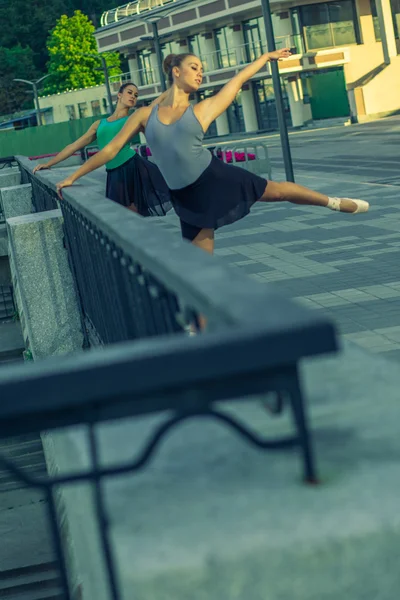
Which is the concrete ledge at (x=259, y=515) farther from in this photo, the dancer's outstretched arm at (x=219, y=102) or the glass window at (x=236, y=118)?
the glass window at (x=236, y=118)

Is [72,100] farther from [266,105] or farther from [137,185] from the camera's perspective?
[137,185]

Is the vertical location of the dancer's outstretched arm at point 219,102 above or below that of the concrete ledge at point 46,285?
above

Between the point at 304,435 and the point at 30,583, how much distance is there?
6147 millimetres

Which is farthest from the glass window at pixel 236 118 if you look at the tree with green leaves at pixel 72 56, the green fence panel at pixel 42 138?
the tree with green leaves at pixel 72 56

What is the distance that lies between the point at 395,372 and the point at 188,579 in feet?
2.25

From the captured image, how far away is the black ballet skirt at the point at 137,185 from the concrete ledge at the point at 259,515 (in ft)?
22.9

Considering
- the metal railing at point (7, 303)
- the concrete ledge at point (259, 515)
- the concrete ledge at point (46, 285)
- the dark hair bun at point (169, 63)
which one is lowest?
the metal railing at point (7, 303)

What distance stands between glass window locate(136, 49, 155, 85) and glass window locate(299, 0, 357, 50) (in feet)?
65.9

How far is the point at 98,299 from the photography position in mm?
6348

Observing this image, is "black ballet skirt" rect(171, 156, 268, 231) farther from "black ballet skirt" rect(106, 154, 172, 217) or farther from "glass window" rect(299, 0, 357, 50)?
"glass window" rect(299, 0, 357, 50)

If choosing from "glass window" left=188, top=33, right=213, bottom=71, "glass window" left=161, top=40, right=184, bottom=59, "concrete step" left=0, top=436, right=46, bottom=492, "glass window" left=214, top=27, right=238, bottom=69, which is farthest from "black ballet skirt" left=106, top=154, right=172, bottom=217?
"glass window" left=161, top=40, right=184, bottom=59

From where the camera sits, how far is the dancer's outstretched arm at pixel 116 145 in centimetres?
754

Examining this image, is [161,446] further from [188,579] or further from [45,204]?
[45,204]

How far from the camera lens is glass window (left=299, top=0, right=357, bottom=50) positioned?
61.2 meters
